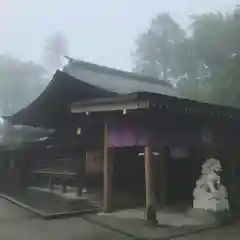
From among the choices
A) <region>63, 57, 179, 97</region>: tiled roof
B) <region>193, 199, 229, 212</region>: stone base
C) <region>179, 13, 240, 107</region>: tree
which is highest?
<region>179, 13, 240, 107</region>: tree

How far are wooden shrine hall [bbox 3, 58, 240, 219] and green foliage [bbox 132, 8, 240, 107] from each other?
2926 mm

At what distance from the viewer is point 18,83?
23281 mm

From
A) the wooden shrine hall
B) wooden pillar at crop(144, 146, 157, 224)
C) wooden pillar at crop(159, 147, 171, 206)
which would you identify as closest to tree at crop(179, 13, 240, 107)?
the wooden shrine hall

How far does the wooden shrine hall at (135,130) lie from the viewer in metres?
6.86

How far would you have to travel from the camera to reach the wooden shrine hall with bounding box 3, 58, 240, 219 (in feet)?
22.5

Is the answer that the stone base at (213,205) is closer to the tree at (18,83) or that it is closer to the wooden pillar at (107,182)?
the wooden pillar at (107,182)

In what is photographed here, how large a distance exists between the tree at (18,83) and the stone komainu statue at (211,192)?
48.9 ft

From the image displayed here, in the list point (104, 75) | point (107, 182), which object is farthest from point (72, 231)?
point (104, 75)

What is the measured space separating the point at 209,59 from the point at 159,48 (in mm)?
5815

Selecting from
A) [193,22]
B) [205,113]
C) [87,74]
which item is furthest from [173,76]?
[205,113]

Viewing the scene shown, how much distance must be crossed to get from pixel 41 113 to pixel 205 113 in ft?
15.2

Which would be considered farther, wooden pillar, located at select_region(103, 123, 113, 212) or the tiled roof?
the tiled roof

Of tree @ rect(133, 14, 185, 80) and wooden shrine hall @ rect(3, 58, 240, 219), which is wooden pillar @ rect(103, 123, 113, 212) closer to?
wooden shrine hall @ rect(3, 58, 240, 219)

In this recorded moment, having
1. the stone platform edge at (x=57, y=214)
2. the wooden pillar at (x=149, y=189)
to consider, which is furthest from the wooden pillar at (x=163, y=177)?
the wooden pillar at (x=149, y=189)
